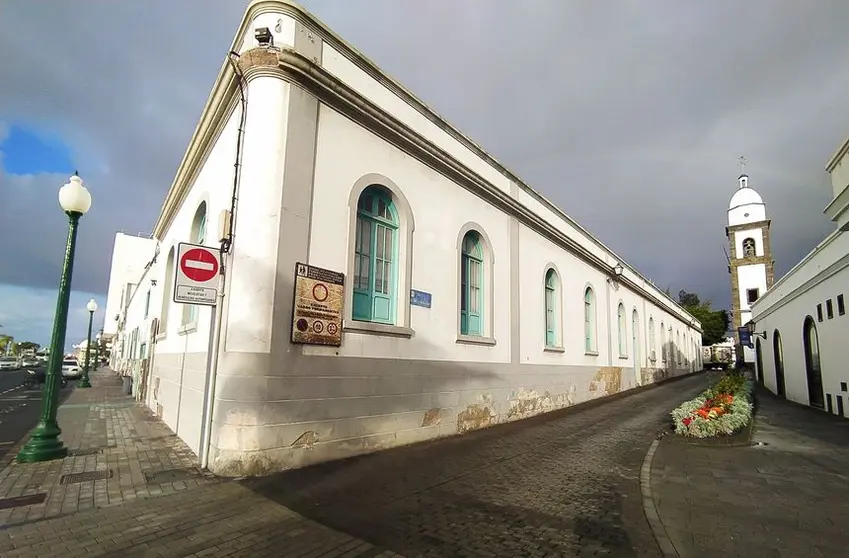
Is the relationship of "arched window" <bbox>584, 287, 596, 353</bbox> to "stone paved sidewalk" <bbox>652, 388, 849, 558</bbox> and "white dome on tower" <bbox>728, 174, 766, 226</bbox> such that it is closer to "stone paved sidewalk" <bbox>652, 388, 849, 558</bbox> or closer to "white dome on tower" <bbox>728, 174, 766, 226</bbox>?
"stone paved sidewalk" <bbox>652, 388, 849, 558</bbox>

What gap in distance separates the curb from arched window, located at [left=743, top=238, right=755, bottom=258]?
49339 millimetres

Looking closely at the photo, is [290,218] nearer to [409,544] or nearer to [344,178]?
[344,178]

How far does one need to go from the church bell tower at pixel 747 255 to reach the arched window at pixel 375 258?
155 feet

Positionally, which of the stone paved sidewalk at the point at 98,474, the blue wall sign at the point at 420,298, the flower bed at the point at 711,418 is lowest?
the stone paved sidewalk at the point at 98,474

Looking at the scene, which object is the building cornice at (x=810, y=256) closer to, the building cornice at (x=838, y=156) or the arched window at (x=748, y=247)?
the building cornice at (x=838, y=156)

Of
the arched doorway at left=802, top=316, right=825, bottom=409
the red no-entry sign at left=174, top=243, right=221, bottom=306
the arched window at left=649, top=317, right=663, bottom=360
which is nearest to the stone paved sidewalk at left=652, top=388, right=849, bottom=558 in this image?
the red no-entry sign at left=174, top=243, right=221, bottom=306

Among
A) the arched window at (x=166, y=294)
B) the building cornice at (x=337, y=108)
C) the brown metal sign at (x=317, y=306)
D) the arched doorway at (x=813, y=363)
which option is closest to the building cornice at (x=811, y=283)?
the arched doorway at (x=813, y=363)

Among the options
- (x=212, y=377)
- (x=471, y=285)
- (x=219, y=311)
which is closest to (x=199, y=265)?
(x=219, y=311)

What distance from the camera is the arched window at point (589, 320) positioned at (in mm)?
17219

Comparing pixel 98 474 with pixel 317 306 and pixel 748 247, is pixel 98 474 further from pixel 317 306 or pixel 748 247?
pixel 748 247

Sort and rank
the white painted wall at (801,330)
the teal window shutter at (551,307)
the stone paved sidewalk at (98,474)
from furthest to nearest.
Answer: the teal window shutter at (551,307) < the white painted wall at (801,330) < the stone paved sidewalk at (98,474)

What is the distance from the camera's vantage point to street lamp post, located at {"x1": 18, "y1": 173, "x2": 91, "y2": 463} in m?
6.86

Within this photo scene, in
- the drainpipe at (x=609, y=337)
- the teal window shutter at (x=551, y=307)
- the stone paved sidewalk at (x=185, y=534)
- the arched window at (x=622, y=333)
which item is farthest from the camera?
the arched window at (x=622, y=333)

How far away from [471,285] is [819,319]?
11544 mm
